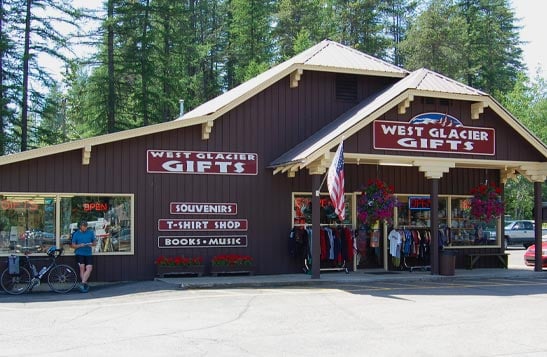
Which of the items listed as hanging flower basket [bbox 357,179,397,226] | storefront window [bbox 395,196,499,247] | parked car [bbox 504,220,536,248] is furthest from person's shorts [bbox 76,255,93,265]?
parked car [bbox 504,220,536,248]

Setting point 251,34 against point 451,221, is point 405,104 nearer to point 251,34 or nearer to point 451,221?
point 451,221

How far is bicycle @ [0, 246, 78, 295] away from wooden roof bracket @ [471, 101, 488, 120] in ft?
40.2

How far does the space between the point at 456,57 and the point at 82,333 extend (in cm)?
4240

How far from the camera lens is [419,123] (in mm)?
19500

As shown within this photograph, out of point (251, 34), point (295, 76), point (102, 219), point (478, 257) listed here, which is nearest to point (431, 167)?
point (478, 257)

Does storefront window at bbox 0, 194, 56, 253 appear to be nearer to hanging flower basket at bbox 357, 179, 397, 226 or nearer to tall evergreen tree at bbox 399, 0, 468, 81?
hanging flower basket at bbox 357, 179, 397, 226

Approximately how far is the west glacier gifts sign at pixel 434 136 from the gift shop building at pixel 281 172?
4cm

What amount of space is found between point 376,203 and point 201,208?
5.15 metres

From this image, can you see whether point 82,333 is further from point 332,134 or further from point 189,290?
point 332,134

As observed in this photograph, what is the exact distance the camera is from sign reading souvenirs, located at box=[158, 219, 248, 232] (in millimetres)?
19062

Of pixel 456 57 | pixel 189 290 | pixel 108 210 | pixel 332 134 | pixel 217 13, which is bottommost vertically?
pixel 189 290

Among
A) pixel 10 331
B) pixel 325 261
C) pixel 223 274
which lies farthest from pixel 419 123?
pixel 10 331

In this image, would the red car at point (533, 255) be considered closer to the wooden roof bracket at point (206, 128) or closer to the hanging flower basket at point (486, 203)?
the hanging flower basket at point (486, 203)

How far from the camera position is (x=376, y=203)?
2006 centimetres
